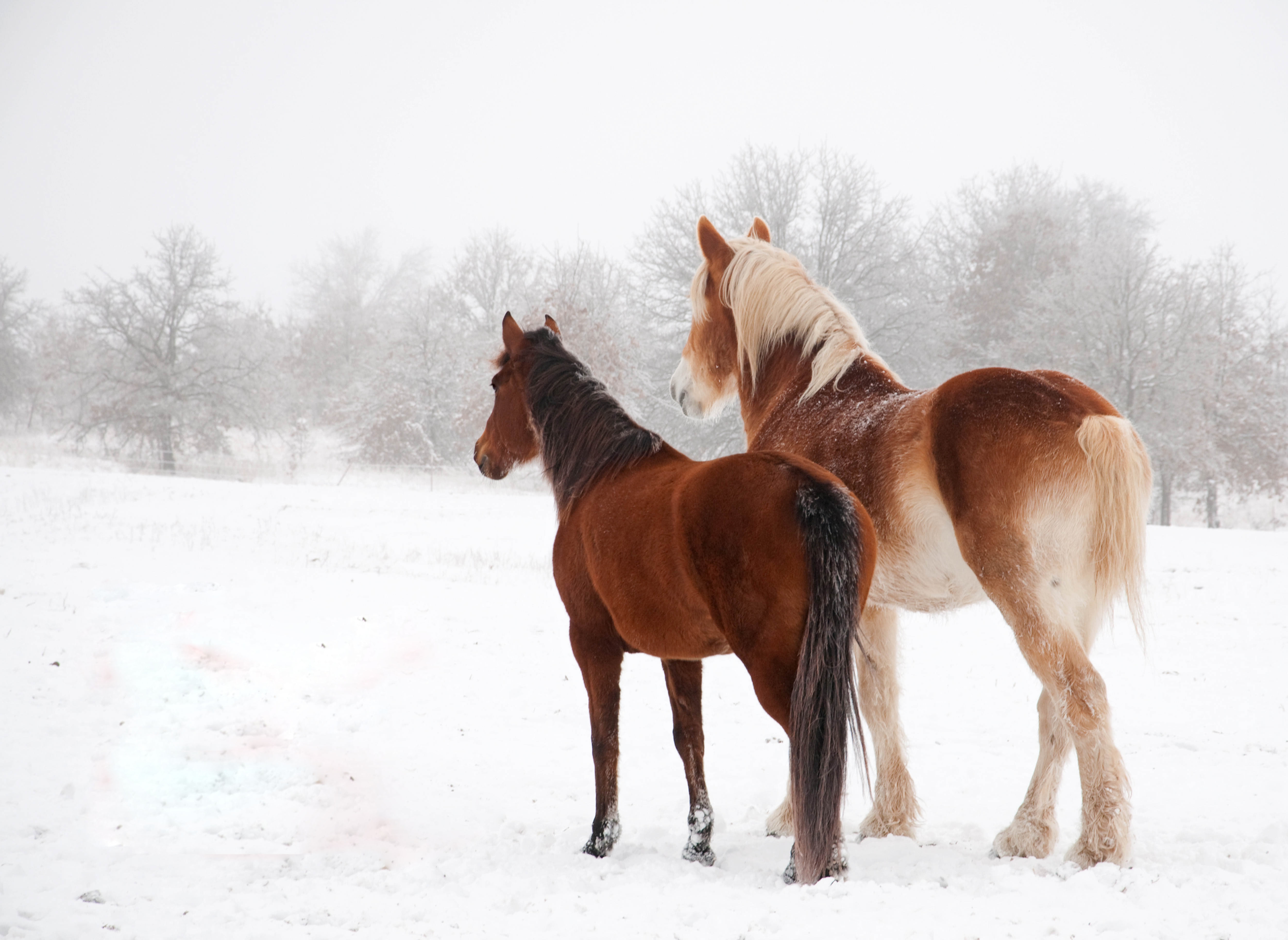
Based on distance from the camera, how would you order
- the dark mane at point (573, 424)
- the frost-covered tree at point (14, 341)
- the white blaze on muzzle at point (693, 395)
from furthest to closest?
the frost-covered tree at point (14, 341), the white blaze on muzzle at point (693, 395), the dark mane at point (573, 424)

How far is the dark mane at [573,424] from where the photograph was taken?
366 centimetres

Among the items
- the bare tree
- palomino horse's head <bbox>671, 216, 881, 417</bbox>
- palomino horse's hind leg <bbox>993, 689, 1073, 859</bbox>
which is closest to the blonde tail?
palomino horse's hind leg <bbox>993, 689, 1073, 859</bbox>

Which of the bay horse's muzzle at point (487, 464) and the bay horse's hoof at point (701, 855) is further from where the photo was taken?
the bay horse's muzzle at point (487, 464)

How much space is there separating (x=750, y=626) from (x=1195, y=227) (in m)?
86.5

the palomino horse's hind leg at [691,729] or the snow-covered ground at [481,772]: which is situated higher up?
the palomino horse's hind leg at [691,729]

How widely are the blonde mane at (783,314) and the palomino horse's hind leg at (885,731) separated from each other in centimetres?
127

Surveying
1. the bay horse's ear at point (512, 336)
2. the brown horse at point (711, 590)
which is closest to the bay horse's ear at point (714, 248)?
the bay horse's ear at point (512, 336)

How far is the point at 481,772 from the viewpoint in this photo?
473 centimetres

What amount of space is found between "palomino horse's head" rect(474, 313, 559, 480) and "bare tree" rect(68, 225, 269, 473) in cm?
2620

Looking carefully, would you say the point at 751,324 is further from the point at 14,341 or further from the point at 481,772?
the point at 14,341

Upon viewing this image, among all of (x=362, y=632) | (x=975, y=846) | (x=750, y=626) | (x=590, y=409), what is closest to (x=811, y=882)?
(x=750, y=626)

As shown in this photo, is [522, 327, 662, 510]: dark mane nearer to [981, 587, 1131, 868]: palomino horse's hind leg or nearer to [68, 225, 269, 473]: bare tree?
[981, 587, 1131, 868]: palomino horse's hind leg

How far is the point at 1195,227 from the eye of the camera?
69.7 m

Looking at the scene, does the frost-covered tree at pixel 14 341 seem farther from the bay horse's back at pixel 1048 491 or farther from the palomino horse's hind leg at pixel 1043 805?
the palomino horse's hind leg at pixel 1043 805
